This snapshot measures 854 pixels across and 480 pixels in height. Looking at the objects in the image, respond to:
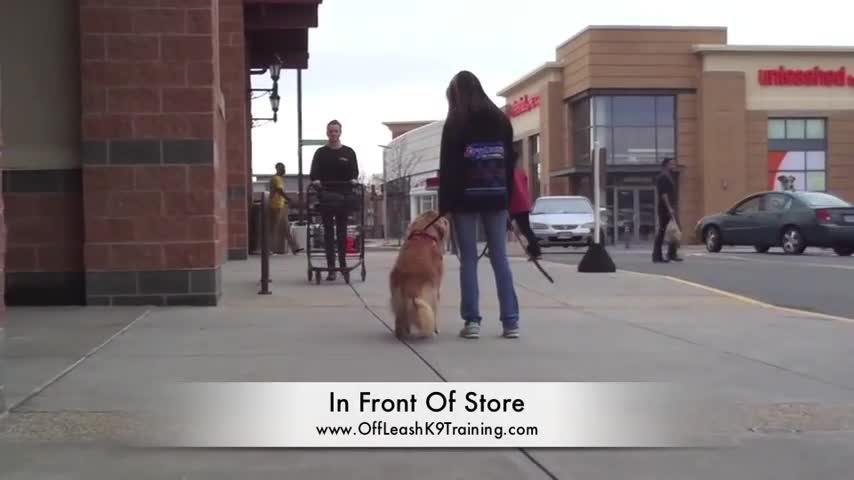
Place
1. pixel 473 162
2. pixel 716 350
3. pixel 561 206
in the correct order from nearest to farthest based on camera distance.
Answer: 1. pixel 716 350
2. pixel 473 162
3. pixel 561 206

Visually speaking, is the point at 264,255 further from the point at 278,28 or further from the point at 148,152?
the point at 278,28

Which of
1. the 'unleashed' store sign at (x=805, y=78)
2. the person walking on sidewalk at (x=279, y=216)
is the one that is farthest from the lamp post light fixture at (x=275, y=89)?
the 'unleashed' store sign at (x=805, y=78)

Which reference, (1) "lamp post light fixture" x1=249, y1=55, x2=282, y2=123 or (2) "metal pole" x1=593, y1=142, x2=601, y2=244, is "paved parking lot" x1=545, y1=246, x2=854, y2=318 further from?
(1) "lamp post light fixture" x1=249, y1=55, x2=282, y2=123

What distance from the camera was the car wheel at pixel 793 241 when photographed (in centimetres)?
2247

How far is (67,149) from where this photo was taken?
9.43 metres

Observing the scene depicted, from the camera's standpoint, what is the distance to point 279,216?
65.2 ft

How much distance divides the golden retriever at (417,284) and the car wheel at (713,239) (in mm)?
18864

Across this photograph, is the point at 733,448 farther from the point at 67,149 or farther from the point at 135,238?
the point at 67,149

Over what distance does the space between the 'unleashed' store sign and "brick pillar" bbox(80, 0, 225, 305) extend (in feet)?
136

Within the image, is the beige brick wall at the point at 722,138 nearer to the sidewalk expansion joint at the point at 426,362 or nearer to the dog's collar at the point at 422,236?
the sidewalk expansion joint at the point at 426,362

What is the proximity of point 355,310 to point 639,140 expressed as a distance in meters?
38.4

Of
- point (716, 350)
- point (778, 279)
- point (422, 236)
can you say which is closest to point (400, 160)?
point (778, 279)

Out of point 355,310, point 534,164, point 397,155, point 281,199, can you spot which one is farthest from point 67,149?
point 397,155

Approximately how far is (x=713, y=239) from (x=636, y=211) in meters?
20.9
